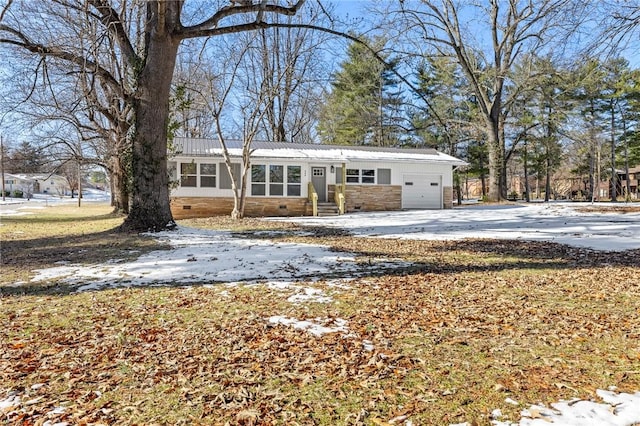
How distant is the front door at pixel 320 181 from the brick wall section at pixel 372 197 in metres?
0.49

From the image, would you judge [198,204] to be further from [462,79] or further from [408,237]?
[462,79]

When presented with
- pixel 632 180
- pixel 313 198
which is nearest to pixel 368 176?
pixel 313 198

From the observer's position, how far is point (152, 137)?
415 inches

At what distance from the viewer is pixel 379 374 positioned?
111 inches

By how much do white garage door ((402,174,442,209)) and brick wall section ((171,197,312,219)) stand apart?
563 centimetres

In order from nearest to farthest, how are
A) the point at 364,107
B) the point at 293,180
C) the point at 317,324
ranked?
1. the point at 317,324
2. the point at 293,180
3. the point at 364,107

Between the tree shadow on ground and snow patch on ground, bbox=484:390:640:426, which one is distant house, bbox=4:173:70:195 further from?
snow patch on ground, bbox=484:390:640:426

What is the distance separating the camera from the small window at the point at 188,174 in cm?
1833

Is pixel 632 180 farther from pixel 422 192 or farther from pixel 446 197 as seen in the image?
pixel 422 192

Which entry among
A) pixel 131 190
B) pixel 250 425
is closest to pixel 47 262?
pixel 131 190

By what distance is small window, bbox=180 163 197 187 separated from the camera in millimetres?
18328

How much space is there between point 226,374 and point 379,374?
107cm

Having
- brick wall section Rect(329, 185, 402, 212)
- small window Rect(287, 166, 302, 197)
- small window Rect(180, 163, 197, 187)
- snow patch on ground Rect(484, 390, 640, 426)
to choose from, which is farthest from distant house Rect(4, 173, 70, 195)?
snow patch on ground Rect(484, 390, 640, 426)

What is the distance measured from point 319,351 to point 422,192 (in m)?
19.6
